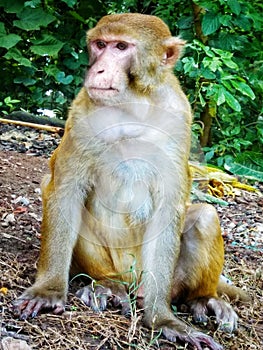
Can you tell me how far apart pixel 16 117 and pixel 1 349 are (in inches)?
240

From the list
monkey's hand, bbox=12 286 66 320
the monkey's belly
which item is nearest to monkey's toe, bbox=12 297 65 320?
monkey's hand, bbox=12 286 66 320

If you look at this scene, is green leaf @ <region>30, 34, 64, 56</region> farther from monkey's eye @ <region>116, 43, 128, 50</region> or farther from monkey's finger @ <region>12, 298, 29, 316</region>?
monkey's finger @ <region>12, 298, 29, 316</region>

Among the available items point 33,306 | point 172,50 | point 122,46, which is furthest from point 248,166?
point 33,306

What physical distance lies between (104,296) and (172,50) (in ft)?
5.21

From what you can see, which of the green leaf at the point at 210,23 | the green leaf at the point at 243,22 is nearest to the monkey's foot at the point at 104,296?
the green leaf at the point at 210,23

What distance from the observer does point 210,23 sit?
8516 millimetres

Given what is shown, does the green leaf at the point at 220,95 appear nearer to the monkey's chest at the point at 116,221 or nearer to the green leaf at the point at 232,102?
the green leaf at the point at 232,102

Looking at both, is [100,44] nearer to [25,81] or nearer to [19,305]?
[19,305]

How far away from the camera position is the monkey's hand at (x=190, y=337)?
413 centimetres

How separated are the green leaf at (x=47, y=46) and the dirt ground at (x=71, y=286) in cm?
→ 245

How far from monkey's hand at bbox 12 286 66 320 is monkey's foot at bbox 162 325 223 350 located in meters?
0.63

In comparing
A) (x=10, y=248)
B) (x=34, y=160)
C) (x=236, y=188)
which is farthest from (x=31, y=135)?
(x=10, y=248)

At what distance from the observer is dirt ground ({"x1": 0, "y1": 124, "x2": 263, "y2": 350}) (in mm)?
3875

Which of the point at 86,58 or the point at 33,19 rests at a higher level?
the point at 33,19
